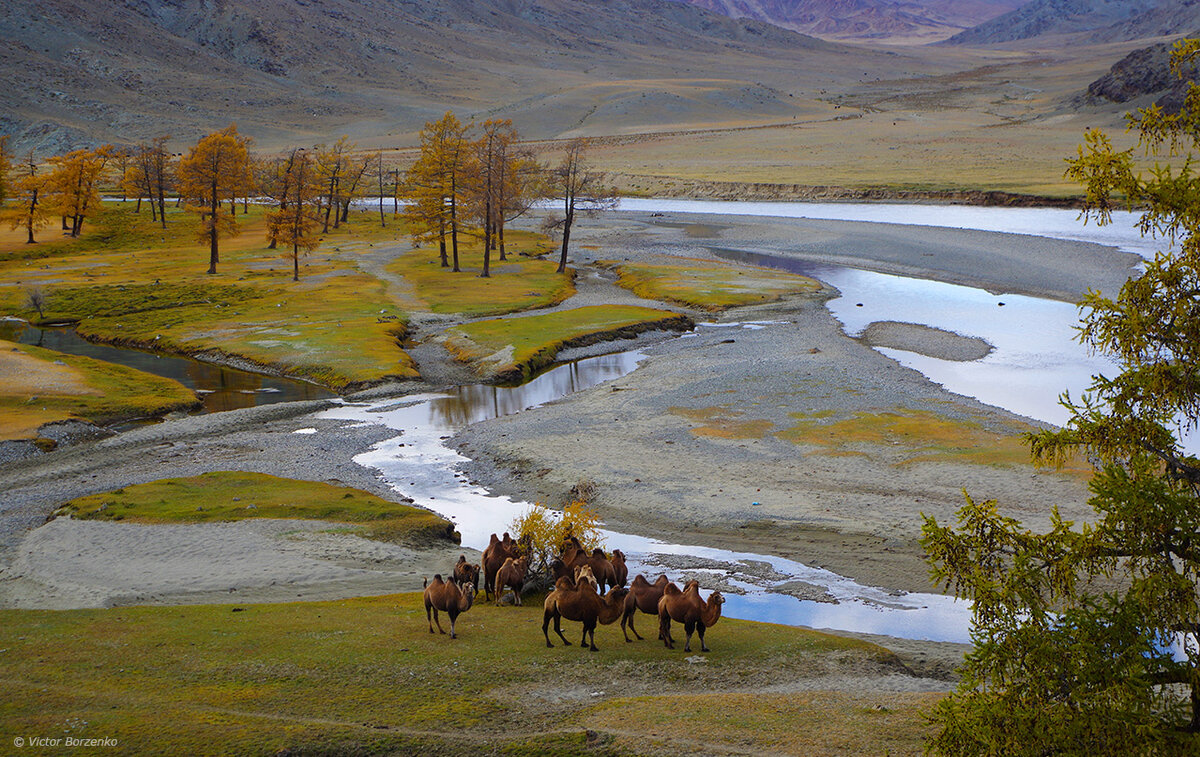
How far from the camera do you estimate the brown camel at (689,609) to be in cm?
1758

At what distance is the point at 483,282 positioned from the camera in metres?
75.1

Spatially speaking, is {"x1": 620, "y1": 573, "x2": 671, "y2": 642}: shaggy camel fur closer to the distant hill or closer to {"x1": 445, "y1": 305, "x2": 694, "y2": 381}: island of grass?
{"x1": 445, "y1": 305, "x2": 694, "y2": 381}: island of grass

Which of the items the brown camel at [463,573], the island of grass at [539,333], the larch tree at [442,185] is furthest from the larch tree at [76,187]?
the brown camel at [463,573]

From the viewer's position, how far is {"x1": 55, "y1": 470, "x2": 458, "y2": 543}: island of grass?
28062 mm

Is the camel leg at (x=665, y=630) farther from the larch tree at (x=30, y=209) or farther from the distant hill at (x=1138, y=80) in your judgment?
the distant hill at (x=1138, y=80)

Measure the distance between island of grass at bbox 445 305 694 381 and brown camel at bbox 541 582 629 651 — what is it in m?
31.8

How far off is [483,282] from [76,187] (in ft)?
176

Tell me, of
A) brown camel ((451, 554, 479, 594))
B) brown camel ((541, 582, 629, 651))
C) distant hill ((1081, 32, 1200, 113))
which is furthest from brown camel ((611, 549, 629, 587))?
distant hill ((1081, 32, 1200, 113))

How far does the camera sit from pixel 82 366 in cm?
4891

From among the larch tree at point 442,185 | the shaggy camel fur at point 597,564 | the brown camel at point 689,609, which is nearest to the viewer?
the brown camel at point 689,609

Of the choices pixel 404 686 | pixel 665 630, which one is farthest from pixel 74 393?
pixel 665 630

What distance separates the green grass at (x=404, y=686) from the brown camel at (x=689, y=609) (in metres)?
0.63

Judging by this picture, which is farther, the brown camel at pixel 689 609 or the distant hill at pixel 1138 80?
the distant hill at pixel 1138 80

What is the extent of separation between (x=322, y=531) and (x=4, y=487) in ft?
45.0
